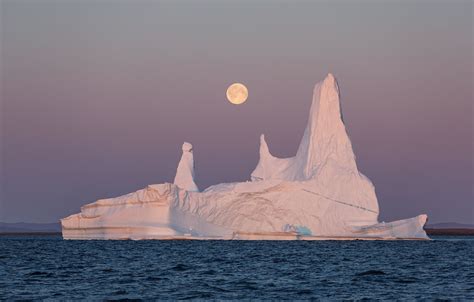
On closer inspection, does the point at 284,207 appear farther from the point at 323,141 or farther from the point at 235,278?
the point at 235,278

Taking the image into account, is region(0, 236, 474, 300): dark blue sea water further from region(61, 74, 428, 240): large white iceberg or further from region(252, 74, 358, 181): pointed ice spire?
region(252, 74, 358, 181): pointed ice spire

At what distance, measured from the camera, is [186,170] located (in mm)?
69625

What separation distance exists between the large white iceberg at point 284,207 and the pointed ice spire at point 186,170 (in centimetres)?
372

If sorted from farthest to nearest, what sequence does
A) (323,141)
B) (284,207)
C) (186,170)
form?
(186,170) < (323,141) < (284,207)

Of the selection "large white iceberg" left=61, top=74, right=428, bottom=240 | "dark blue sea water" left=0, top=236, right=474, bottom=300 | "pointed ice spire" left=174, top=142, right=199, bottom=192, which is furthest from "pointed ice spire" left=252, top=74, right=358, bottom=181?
"dark blue sea water" left=0, top=236, right=474, bottom=300

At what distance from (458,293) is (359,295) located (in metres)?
3.20

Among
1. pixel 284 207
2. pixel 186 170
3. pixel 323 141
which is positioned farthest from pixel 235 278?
pixel 186 170

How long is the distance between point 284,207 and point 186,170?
34.0 feet

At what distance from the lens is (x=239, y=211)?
6350 cm

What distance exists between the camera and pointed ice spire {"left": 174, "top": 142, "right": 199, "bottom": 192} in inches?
2712

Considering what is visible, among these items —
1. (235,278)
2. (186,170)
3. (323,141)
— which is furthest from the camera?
(186,170)

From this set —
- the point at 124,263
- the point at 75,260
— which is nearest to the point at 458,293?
the point at 124,263

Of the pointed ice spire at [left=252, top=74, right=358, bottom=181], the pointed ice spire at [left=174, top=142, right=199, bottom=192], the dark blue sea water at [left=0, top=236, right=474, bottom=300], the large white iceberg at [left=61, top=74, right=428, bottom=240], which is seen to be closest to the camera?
the dark blue sea water at [left=0, top=236, right=474, bottom=300]

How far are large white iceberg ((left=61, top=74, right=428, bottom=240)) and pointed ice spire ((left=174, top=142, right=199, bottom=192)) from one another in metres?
3.72
